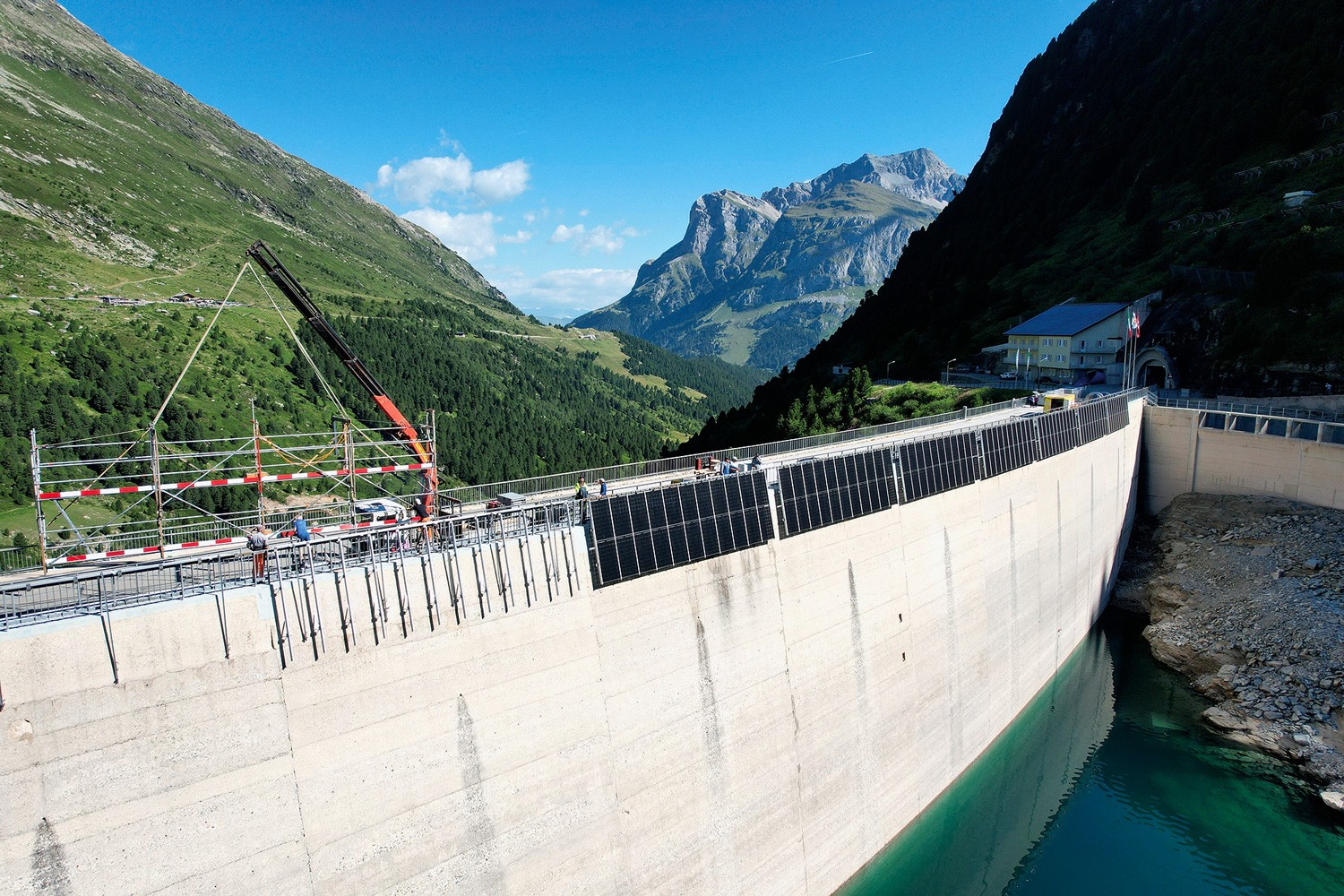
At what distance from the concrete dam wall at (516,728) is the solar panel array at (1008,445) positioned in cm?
493

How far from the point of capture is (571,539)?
21266mm

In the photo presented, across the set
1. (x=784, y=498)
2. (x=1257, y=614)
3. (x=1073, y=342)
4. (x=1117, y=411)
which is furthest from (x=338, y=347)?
(x=1073, y=342)

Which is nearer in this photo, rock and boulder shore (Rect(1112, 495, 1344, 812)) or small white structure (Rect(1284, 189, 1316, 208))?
rock and boulder shore (Rect(1112, 495, 1344, 812))

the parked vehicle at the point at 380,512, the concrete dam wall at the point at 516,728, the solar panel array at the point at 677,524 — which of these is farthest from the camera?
the parked vehicle at the point at 380,512

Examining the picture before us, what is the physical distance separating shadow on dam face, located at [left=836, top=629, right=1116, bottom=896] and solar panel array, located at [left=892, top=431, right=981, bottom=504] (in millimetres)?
13838

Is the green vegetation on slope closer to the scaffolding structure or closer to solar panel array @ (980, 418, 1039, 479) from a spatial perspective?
solar panel array @ (980, 418, 1039, 479)

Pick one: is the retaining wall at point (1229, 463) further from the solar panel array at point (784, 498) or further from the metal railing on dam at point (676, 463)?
the solar panel array at point (784, 498)

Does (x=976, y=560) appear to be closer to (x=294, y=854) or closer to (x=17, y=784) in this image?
(x=294, y=854)

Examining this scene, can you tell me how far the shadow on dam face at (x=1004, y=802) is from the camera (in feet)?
96.4

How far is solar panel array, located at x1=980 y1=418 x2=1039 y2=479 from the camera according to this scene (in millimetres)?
37781

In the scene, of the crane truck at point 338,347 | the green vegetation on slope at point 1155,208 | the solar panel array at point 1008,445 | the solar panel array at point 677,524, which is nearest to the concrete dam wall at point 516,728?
the solar panel array at point 677,524

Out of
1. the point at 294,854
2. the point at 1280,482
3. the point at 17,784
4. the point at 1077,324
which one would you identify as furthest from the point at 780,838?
the point at 1077,324

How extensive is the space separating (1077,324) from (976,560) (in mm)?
51763

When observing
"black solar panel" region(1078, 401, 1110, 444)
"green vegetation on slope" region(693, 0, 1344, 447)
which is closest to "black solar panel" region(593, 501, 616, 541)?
"black solar panel" region(1078, 401, 1110, 444)
